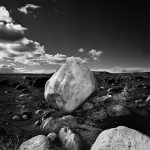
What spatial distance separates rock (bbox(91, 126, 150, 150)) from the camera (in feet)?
14.2

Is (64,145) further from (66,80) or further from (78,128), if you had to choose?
(66,80)

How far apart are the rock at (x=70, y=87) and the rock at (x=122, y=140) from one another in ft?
9.25

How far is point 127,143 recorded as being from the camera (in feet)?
14.4

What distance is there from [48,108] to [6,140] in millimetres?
3178

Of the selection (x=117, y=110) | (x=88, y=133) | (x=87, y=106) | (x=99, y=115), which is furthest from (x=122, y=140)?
(x=87, y=106)

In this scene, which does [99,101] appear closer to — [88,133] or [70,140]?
[88,133]

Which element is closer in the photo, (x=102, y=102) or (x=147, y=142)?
(x=147, y=142)

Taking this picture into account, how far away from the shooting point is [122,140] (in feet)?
14.7

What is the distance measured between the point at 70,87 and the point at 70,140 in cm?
249

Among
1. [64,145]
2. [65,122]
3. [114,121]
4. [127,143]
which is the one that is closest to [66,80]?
[65,122]

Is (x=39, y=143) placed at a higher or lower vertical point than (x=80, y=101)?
lower

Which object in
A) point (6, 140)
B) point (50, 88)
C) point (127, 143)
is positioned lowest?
point (6, 140)

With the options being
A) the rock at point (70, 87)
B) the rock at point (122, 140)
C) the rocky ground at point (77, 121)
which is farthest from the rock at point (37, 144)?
the rock at point (70, 87)

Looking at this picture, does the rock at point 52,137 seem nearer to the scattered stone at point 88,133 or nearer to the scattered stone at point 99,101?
the scattered stone at point 88,133
